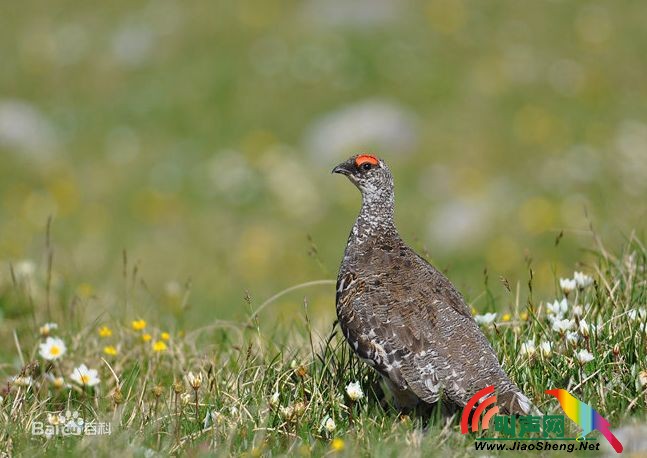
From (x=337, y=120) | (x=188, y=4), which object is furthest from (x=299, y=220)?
(x=188, y=4)

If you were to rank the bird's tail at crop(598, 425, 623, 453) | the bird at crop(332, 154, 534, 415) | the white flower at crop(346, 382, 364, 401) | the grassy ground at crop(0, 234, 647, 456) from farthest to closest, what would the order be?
the white flower at crop(346, 382, 364, 401)
the bird at crop(332, 154, 534, 415)
the grassy ground at crop(0, 234, 647, 456)
the bird's tail at crop(598, 425, 623, 453)

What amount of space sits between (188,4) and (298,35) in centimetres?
302

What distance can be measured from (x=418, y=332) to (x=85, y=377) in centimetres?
215

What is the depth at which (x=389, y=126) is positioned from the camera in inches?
640

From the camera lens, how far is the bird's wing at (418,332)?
4.95 m

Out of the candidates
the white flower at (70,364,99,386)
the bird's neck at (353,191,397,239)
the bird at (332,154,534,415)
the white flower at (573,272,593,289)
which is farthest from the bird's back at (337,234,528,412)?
the white flower at (70,364,99,386)

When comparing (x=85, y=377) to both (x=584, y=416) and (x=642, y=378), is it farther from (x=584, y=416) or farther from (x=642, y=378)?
(x=642, y=378)

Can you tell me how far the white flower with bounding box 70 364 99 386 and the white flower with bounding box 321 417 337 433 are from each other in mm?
1633

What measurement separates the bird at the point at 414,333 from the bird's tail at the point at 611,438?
1.21 feet

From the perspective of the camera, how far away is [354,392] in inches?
201

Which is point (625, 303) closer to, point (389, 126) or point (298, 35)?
point (389, 126)

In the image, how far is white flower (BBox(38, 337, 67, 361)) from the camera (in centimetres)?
627

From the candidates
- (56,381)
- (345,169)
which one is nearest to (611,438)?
(345,169)

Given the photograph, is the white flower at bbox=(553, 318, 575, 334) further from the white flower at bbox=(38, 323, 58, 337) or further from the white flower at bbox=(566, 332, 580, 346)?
the white flower at bbox=(38, 323, 58, 337)
